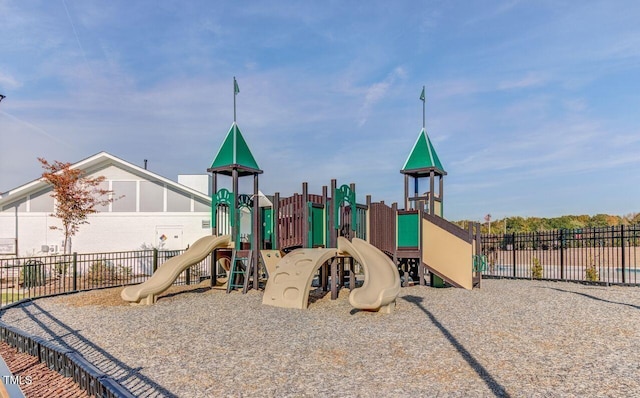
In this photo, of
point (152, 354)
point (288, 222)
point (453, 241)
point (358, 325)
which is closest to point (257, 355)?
point (152, 354)

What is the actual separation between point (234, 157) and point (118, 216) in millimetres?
11273

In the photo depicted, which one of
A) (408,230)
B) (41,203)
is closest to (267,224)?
(408,230)

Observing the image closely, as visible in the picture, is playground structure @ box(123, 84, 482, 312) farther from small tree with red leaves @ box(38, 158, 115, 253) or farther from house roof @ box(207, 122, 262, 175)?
small tree with red leaves @ box(38, 158, 115, 253)

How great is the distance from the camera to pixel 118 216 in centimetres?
2178

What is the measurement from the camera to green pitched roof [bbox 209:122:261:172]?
44.3 ft

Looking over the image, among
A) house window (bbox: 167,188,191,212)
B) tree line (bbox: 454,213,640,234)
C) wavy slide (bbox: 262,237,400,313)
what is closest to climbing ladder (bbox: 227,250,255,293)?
wavy slide (bbox: 262,237,400,313)

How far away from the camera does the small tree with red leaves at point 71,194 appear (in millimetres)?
19656

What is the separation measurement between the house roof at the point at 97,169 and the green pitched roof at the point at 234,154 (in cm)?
871

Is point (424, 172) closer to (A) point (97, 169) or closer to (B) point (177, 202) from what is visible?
(B) point (177, 202)

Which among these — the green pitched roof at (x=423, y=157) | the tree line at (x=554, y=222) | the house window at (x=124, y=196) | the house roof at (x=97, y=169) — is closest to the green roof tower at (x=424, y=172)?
the green pitched roof at (x=423, y=157)

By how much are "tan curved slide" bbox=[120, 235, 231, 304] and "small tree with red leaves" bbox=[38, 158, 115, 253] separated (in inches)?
409

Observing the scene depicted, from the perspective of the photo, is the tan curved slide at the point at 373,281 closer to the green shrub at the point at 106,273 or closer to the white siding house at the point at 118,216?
the green shrub at the point at 106,273

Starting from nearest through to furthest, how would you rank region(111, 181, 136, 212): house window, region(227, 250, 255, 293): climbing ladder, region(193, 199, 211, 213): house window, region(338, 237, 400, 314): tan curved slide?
region(338, 237, 400, 314): tan curved slide < region(227, 250, 255, 293): climbing ladder < region(111, 181, 136, 212): house window < region(193, 199, 211, 213): house window

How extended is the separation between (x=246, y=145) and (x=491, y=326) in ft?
30.3
